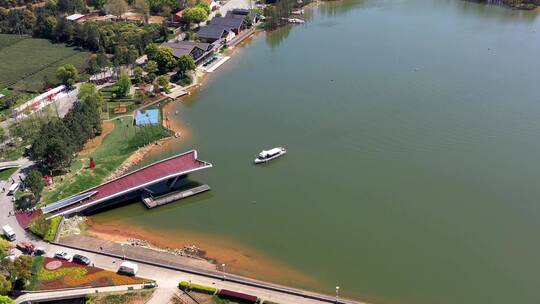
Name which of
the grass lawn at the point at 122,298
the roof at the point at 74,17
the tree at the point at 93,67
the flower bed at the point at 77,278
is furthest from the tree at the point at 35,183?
the roof at the point at 74,17

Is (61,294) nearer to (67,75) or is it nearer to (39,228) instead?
(39,228)

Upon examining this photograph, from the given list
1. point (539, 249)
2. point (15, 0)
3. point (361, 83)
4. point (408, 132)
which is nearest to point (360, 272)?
point (539, 249)

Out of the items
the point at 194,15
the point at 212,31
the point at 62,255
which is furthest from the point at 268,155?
the point at 194,15

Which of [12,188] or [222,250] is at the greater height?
[12,188]

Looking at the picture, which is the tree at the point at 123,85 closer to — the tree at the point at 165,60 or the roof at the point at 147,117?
the roof at the point at 147,117

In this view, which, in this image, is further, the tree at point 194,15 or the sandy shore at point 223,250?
the tree at point 194,15

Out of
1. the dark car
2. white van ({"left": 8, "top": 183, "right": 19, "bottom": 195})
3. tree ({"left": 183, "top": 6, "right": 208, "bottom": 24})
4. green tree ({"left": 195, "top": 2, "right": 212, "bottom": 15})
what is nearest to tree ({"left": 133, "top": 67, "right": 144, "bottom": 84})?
tree ({"left": 183, "top": 6, "right": 208, "bottom": 24})
